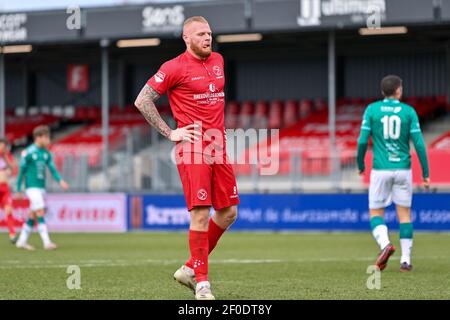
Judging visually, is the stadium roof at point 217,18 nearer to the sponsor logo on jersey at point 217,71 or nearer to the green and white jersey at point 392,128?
the green and white jersey at point 392,128

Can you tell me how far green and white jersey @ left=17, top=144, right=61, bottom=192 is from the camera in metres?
17.4

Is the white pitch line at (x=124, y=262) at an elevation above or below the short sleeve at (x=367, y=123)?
below

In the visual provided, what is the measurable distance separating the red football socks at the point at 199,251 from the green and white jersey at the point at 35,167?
8794mm

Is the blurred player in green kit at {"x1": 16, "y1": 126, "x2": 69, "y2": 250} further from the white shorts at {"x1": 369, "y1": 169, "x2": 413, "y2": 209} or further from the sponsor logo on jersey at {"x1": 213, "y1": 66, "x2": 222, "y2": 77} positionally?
the sponsor logo on jersey at {"x1": 213, "y1": 66, "x2": 222, "y2": 77}

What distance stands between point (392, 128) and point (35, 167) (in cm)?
753

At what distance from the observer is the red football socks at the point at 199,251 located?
349 inches

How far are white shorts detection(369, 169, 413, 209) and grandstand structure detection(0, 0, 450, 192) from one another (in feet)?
18.2

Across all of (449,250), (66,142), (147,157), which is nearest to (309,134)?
(147,157)

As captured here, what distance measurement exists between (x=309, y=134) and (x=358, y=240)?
376 inches

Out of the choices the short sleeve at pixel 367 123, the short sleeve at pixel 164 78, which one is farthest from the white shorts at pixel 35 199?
the short sleeve at pixel 164 78

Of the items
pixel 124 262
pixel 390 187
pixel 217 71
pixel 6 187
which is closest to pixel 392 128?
pixel 390 187

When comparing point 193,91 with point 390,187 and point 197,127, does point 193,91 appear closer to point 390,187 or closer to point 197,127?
point 197,127

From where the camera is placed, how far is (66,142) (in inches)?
1283
